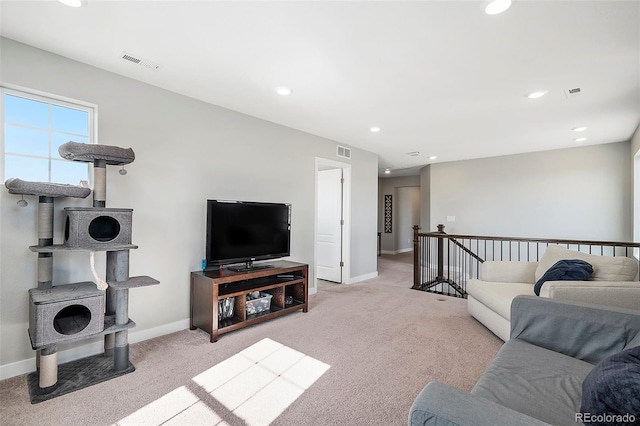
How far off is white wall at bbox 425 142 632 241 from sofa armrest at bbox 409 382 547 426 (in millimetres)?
5857

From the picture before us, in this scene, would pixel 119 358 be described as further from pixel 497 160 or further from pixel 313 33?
pixel 497 160

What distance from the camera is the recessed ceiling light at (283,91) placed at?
116 inches

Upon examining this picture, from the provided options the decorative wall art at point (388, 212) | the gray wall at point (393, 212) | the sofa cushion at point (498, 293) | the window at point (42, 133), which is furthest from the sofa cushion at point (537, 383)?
the decorative wall art at point (388, 212)

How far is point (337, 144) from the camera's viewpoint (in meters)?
5.02

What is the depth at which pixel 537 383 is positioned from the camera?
1369mm

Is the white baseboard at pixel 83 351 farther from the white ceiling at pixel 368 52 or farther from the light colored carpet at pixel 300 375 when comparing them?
the white ceiling at pixel 368 52

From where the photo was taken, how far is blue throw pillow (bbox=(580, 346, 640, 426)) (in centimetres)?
91

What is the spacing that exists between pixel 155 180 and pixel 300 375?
2172 mm

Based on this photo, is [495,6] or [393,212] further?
[393,212]

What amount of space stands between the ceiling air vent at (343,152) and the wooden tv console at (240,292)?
2.19 metres

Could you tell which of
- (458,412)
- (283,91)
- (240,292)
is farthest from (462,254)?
(458,412)

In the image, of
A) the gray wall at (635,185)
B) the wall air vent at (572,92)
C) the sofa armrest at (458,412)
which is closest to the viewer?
the sofa armrest at (458,412)

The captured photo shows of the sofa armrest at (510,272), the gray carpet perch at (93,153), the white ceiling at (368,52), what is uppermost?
the white ceiling at (368,52)

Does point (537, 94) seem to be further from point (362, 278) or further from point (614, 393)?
point (362, 278)
